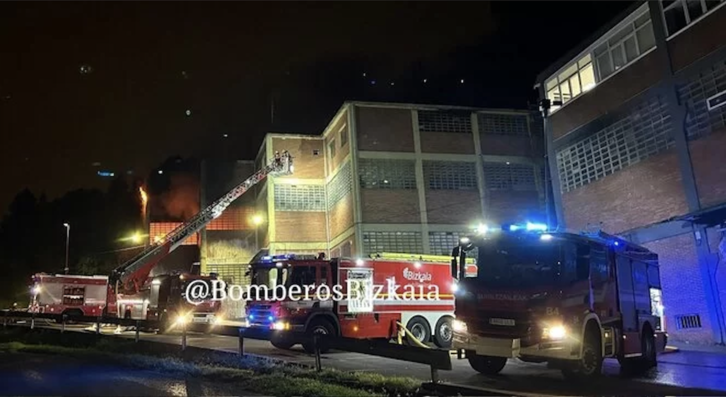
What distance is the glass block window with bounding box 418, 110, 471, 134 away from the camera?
33000 mm

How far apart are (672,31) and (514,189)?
634 inches

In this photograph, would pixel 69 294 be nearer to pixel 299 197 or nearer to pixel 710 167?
pixel 299 197

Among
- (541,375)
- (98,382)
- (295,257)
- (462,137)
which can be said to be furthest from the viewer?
(462,137)


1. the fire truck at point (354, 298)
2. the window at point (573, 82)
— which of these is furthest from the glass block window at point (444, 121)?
the fire truck at point (354, 298)

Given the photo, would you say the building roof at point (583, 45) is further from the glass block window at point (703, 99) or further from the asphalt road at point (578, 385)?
the asphalt road at point (578, 385)

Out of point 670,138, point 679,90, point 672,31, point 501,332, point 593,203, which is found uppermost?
point 672,31

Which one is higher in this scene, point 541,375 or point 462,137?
point 462,137

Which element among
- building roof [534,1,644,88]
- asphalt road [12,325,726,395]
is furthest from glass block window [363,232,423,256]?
asphalt road [12,325,726,395]

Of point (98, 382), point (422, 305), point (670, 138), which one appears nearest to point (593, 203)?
point (670, 138)

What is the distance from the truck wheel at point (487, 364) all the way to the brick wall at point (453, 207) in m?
20.6

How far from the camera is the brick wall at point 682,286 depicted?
1725 centimetres

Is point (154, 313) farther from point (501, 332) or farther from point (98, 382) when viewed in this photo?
point (501, 332)

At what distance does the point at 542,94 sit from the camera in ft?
84.7

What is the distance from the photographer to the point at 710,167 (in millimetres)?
16906
